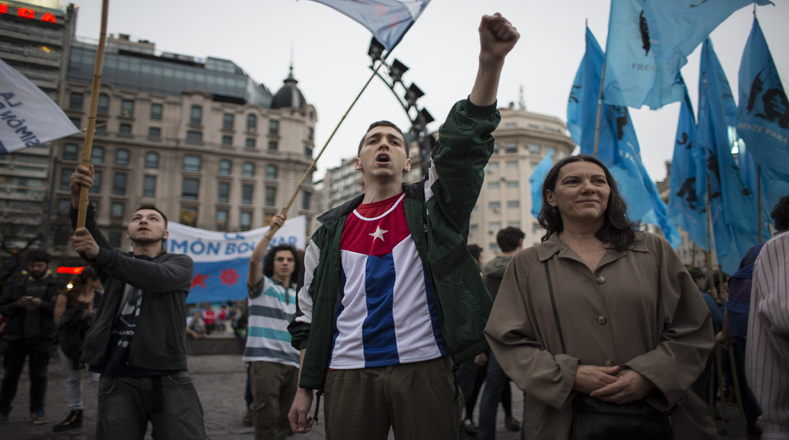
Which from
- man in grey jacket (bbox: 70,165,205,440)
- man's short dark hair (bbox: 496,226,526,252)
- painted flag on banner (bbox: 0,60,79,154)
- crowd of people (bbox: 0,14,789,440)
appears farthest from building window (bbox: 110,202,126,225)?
crowd of people (bbox: 0,14,789,440)

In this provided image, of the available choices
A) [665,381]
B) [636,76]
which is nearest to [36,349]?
[665,381]

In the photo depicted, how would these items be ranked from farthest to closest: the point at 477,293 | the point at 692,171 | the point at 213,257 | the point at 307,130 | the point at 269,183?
the point at 307,130 → the point at 269,183 → the point at 213,257 → the point at 692,171 → the point at 477,293

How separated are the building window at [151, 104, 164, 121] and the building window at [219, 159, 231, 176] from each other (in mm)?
8067

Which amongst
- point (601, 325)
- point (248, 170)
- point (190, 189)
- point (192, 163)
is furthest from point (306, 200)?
point (601, 325)

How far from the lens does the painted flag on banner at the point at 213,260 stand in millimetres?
8586

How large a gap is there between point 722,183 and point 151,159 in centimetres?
5447

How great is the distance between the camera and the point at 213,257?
866 centimetres

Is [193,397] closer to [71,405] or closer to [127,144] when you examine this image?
[71,405]

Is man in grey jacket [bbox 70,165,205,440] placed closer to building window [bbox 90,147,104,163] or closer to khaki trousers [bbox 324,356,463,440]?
khaki trousers [bbox 324,356,463,440]

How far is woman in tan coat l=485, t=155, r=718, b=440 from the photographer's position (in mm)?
1771

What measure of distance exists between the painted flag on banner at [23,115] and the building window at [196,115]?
54302mm

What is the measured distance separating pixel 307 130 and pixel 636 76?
182ft

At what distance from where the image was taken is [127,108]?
170 ft

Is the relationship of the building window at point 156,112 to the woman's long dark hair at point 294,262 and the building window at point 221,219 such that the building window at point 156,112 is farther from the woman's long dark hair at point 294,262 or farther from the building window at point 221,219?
the woman's long dark hair at point 294,262
